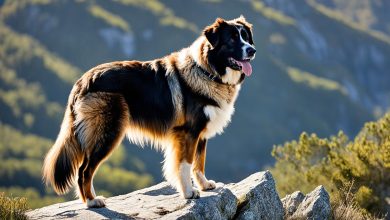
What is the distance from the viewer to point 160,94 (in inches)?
469

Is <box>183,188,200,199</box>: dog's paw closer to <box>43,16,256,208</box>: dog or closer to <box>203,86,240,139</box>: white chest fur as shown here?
<box>43,16,256,208</box>: dog

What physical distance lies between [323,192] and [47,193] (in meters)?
149

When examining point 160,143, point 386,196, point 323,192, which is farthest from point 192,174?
point 386,196

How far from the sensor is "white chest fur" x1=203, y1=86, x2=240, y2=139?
38.4ft

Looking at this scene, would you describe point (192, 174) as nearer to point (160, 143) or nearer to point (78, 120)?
point (160, 143)

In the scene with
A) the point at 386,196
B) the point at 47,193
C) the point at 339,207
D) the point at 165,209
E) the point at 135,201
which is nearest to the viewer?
the point at 165,209

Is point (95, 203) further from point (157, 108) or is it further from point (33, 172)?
point (33, 172)

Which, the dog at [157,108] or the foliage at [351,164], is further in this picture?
the foliage at [351,164]

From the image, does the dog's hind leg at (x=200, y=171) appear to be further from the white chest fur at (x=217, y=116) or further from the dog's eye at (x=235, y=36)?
the dog's eye at (x=235, y=36)

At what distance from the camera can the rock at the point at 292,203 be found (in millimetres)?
12836

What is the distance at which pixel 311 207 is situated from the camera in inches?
491

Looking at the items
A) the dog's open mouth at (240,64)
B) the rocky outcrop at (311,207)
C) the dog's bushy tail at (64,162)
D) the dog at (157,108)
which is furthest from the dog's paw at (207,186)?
→ the dog's bushy tail at (64,162)

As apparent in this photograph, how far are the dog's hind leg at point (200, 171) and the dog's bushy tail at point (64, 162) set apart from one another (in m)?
2.08

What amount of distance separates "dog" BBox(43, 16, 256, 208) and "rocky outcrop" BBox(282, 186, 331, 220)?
2088 millimetres
